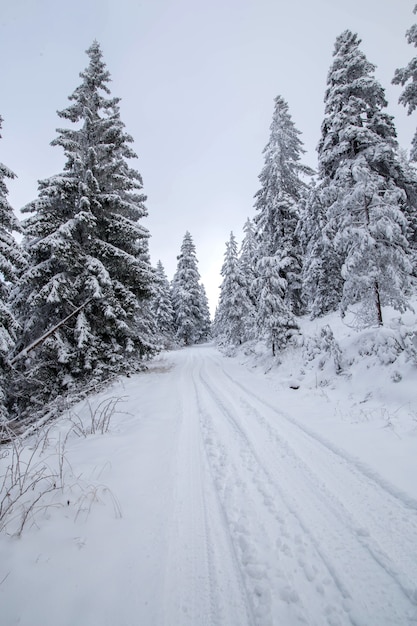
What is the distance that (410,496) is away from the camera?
8.89 feet

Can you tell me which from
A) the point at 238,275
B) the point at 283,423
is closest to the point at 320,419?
the point at 283,423

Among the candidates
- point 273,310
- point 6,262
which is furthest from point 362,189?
point 6,262

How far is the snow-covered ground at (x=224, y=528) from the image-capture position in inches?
66.8

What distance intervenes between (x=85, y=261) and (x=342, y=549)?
33.0 feet

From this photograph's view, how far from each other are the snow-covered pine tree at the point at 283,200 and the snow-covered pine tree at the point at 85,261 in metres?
8.98

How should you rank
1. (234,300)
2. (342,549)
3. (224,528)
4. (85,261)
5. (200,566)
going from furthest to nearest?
(234,300), (85,261), (224,528), (342,549), (200,566)

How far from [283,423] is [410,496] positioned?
8.11 feet

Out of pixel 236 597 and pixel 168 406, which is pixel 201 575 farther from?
pixel 168 406

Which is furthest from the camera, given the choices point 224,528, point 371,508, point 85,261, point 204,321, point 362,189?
point 204,321

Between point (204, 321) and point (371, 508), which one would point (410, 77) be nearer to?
point (371, 508)

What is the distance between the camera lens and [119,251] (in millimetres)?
9789

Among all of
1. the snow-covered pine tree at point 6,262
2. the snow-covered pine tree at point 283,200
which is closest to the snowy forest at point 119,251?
the snow-covered pine tree at point 6,262

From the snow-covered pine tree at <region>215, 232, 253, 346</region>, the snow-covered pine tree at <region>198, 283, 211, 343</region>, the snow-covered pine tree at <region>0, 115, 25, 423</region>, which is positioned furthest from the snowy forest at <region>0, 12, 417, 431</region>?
the snow-covered pine tree at <region>198, 283, 211, 343</region>

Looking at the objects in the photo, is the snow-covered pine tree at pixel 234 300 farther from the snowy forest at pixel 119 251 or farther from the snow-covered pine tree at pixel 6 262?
the snow-covered pine tree at pixel 6 262
